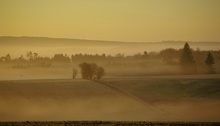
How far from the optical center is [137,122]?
25.3 feet

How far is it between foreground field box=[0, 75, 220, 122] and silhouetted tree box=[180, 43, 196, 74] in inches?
6.8

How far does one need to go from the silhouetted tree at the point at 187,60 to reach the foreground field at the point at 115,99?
0.17 m

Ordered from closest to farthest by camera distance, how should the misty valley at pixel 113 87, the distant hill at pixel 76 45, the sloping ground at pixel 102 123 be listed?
the sloping ground at pixel 102 123
the misty valley at pixel 113 87
the distant hill at pixel 76 45

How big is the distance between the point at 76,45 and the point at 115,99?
1.27 m

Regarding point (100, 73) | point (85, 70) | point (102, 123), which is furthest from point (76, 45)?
point (102, 123)

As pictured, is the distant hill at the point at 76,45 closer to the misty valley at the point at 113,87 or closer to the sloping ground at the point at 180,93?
the misty valley at the point at 113,87

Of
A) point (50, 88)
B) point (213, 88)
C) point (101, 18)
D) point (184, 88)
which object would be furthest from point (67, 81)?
point (213, 88)

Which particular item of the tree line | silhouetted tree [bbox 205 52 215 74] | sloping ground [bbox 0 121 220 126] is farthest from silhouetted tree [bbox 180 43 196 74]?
sloping ground [bbox 0 121 220 126]

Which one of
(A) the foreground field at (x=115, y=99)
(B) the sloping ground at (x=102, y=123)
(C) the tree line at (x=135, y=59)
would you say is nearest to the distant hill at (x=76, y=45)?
(C) the tree line at (x=135, y=59)

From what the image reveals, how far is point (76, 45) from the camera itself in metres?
7.89

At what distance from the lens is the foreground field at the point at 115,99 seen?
7664mm

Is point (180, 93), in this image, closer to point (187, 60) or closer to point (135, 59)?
point (187, 60)

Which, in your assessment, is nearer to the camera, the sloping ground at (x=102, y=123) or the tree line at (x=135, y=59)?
the sloping ground at (x=102, y=123)

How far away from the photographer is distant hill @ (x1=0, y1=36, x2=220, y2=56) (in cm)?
782
